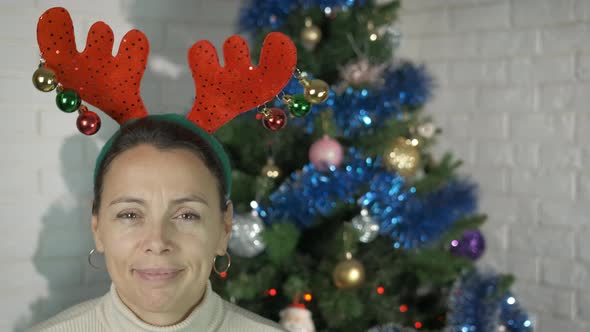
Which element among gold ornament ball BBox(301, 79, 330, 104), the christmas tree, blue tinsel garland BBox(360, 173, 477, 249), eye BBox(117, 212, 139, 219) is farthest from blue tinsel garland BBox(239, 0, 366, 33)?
eye BBox(117, 212, 139, 219)

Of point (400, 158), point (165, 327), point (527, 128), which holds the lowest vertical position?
point (165, 327)

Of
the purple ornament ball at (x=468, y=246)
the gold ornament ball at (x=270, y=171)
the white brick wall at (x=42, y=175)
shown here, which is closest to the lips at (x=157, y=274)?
the gold ornament ball at (x=270, y=171)

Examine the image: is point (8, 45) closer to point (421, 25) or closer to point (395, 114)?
point (395, 114)

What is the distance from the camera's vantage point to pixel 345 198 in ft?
6.48

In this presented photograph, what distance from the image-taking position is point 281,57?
132 centimetres

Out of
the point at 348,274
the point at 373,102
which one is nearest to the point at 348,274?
the point at 348,274

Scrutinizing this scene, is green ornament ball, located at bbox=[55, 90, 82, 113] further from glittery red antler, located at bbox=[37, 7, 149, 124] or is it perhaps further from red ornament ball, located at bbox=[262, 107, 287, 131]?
red ornament ball, located at bbox=[262, 107, 287, 131]

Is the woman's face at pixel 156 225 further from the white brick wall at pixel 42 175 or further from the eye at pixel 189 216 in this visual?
the white brick wall at pixel 42 175

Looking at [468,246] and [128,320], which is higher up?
[468,246]

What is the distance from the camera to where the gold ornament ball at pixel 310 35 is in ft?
6.76

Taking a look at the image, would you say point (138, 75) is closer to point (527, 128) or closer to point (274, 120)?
point (274, 120)

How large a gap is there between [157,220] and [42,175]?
98cm

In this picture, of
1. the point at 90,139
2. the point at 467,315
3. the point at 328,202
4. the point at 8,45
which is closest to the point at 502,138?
the point at 467,315

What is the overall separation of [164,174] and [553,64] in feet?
5.57
